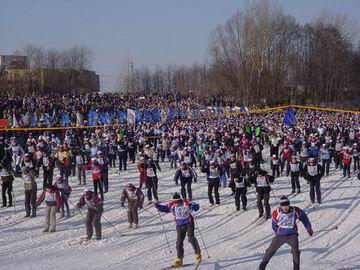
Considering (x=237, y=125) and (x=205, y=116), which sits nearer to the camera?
(x=237, y=125)

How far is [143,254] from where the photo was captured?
12.7m

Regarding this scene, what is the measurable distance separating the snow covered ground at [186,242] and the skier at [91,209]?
322 millimetres

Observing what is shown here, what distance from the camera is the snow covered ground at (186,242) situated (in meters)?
11.9

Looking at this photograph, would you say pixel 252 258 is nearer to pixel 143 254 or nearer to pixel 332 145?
pixel 143 254

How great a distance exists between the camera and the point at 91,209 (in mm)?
14008

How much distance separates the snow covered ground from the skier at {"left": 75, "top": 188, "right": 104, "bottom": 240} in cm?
32

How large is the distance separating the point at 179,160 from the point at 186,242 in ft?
41.8

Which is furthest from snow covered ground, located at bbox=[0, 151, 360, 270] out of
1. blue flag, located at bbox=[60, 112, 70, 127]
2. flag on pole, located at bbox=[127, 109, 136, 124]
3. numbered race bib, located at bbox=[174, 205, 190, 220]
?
flag on pole, located at bbox=[127, 109, 136, 124]

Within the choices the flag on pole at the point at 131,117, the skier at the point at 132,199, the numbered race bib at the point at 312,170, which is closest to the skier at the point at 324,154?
the numbered race bib at the point at 312,170

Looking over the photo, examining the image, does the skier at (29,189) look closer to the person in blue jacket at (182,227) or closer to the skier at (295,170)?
the person in blue jacket at (182,227)

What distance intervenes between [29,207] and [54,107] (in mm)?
16921

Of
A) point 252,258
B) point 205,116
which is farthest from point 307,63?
point 252,258

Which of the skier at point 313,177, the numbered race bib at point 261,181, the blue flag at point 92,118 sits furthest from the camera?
the blue flag at point 92,118

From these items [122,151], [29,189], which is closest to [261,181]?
[29,189]
